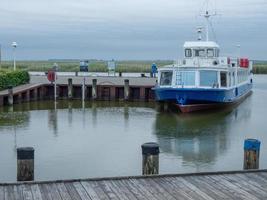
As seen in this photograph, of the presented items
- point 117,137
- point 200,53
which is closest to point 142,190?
point 117,137

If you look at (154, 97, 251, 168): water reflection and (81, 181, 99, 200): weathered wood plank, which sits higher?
(81, 181, 99, 200): weathered wood plank

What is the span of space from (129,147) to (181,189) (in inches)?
368

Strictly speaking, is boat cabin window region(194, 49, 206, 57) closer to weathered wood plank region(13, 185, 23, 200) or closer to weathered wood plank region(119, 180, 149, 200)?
weathered wood plank region(119, 180, 149, 200)

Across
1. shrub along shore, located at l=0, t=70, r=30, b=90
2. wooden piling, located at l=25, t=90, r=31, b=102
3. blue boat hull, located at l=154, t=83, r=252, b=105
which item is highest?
shrub along shore, located at l=0, t=70, r=30, b=90

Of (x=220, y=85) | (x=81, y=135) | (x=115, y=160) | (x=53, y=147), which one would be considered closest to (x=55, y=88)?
(x=220, y=85)

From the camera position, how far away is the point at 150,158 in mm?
11852

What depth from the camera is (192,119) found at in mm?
28781

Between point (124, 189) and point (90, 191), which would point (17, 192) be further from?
point (124, 189)

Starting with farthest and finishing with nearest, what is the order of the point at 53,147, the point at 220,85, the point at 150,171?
the point at 220,85 → the point at 53,147 → the point at 150,171

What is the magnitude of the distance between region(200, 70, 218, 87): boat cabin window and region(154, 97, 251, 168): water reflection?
5.84ft

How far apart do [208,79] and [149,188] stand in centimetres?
2166

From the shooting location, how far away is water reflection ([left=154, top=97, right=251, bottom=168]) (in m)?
18.6

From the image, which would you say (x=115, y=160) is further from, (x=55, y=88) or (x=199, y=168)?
(x=55, y=88)

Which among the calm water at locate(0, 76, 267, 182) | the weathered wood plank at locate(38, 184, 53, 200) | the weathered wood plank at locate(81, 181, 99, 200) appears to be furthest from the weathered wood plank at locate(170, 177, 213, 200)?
the calm water at locate(0, 76, 267, 182)
